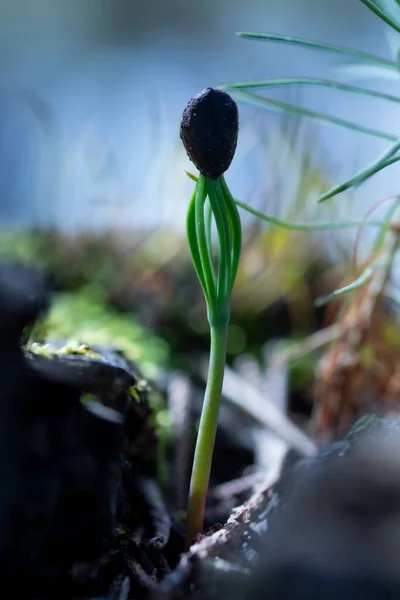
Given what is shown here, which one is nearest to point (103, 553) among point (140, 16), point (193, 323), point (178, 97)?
point (193, 323)

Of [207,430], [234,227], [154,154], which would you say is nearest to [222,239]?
[234,227]

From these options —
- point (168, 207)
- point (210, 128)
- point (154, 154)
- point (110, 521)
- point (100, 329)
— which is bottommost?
point (110, 521)

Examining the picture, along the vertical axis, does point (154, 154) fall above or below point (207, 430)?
above

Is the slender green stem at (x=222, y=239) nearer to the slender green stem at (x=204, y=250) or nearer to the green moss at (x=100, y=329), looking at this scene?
the slender green stem at (x=204, y=250)

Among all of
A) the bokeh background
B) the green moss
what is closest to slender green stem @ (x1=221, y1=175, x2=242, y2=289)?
the green moss

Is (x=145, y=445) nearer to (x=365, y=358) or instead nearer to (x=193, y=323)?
(x=365, y=358)

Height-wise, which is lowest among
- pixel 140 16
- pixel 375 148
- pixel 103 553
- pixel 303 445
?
pixel 303 445

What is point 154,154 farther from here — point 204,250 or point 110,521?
point 110,521
